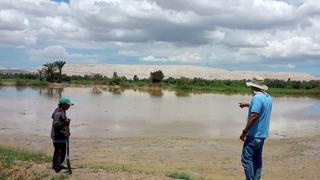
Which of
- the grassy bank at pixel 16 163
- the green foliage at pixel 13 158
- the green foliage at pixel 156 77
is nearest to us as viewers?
the grassy bank at pixel 16 163

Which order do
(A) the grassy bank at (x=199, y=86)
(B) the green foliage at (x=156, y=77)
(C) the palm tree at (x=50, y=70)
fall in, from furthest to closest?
(B) the green foliage at (x=156, y=77) < (C) the palm tree at (x=50, y=70) < (A) the grassy bank at (x=199, y=86)

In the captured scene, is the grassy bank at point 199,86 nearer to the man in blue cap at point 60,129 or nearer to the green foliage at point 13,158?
the green foliage at point 13,158

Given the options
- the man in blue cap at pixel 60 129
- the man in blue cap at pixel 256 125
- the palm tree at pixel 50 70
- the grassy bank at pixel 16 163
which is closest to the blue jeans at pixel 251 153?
the man in blue cap at pixel 256 125

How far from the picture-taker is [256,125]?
6883 mm

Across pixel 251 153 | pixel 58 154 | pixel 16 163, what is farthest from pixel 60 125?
pixel 251 153

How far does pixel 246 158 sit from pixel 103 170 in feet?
9.32

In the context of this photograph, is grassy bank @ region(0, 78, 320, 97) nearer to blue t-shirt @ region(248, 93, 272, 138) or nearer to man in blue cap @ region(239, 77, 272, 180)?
man in blue cap @ region(239, 77, 272, 180)

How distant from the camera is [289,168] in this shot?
41.1 ft

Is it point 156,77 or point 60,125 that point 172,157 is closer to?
point 60,125

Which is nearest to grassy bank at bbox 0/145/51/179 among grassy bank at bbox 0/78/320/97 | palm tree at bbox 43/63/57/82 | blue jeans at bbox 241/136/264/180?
blue jeans at bbox 241/136/264/180

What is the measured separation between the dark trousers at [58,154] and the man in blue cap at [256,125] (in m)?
3.32

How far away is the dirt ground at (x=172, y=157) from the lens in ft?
31.8

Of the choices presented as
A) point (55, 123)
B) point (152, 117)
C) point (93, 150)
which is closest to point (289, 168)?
point (93, 150)

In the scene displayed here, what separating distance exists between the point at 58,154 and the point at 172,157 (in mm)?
5772
